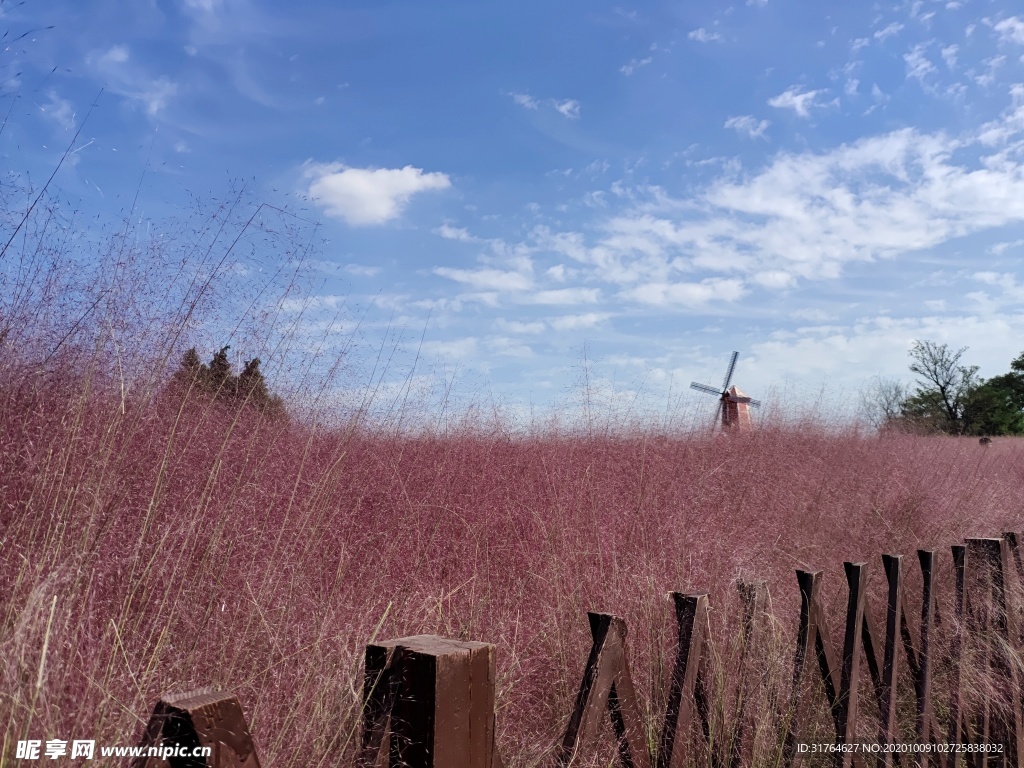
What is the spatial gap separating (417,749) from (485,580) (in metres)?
2.14

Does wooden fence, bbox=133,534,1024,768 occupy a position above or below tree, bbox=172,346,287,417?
below

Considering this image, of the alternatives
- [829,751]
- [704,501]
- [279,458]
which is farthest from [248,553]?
[704,501]

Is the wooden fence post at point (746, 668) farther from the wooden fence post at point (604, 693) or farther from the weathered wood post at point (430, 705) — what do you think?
the weathered wood post at point (430, 705)

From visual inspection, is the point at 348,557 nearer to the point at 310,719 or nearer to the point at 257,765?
the point at 310,719

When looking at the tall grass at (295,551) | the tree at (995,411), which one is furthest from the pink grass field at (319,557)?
the tree at (995,411)

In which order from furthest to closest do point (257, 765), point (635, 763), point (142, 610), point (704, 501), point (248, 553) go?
point (704, 501) < point (248, 553) < point (142, 610) < point (635, 763) < point (257, 765)

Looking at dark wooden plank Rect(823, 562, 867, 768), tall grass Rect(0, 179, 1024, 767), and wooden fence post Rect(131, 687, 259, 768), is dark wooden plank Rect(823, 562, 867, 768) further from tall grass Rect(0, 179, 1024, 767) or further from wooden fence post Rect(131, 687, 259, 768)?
wooden fence post Rect(131, 687, 259, 768)

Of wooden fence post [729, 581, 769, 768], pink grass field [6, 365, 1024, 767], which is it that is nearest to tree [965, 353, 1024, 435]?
pink grass field [6, 365, 1024, 767]

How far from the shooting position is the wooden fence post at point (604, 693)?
5.68 feet

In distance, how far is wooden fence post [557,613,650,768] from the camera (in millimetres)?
1730

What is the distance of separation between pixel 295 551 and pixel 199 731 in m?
1.99

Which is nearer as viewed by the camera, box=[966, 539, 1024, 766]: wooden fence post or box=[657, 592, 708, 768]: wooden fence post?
box=[657, 592, 708, 768]: wooden fence post

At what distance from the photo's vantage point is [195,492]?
262 cm

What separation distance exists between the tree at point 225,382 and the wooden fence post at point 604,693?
1801 millimetres
